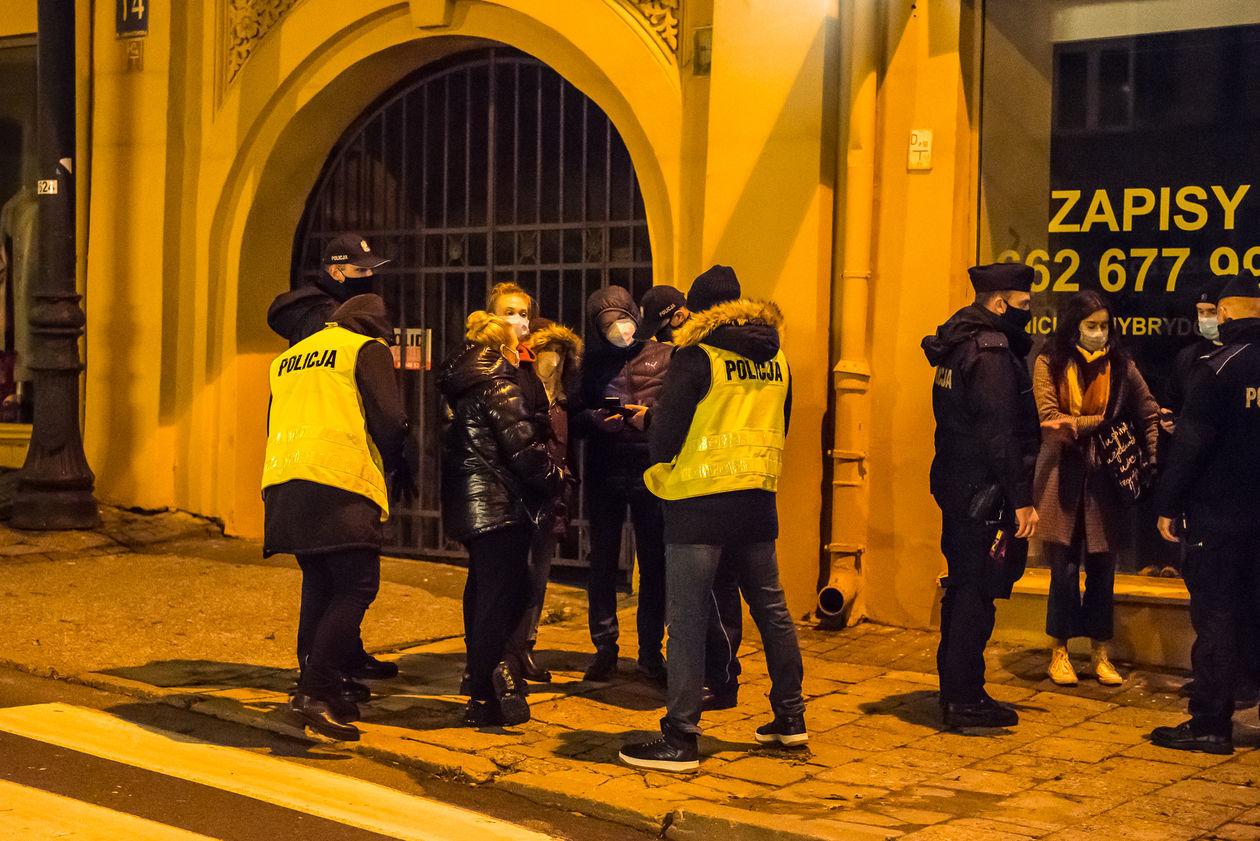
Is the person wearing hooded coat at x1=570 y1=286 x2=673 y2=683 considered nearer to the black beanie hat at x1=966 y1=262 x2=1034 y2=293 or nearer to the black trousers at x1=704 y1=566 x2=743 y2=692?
the black trousers at x1=704 y1=566 x2=743 y2=692

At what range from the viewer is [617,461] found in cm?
708

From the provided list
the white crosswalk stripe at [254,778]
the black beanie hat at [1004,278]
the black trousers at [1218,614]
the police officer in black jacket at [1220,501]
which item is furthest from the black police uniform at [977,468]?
the white crosswalk stripe at [254,778]

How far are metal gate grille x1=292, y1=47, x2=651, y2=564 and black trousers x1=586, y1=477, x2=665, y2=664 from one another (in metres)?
3.04

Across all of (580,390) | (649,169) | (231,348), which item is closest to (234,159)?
(231,348)

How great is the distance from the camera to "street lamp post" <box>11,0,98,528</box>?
35.4ft

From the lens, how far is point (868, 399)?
841 centimetres

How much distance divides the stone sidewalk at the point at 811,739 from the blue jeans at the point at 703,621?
24 cm

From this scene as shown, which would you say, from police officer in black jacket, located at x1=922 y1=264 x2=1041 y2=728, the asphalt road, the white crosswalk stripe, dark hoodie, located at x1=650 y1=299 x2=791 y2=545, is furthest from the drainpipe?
the white crosswalk stripe

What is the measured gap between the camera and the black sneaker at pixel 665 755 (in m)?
5.78

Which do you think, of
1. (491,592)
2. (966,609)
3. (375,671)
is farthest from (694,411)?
(375,671)

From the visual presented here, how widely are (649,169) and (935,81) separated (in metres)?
1.93

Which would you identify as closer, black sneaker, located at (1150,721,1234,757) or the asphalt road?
the asphalt road

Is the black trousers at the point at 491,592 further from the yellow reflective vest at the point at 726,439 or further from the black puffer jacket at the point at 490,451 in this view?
the yellow reflective vest at the point at 726,439

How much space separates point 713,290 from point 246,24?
21.2ft
